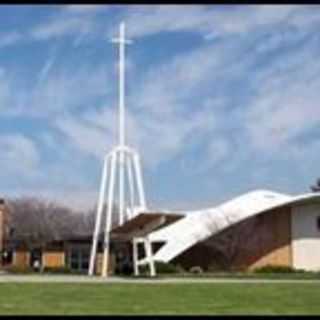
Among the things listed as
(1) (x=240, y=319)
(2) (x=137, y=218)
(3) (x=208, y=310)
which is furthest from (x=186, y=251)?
(1) (x=240, y=319)

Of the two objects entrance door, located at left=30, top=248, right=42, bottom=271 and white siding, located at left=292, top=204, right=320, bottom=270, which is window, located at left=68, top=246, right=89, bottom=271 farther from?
white siding, located at left=292, top=204, right=320, bottom=270

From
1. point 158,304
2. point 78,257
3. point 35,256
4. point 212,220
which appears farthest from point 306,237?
point 158,304

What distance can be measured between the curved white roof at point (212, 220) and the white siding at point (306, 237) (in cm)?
159

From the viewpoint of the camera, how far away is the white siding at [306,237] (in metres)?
67.9

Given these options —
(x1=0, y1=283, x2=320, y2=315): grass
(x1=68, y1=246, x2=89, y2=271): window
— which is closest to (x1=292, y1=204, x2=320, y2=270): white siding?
(x1=68, y1=246, x2=89, y2=271): window

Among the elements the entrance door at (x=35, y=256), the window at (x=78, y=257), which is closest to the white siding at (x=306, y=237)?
the window at (x=78, y=257)

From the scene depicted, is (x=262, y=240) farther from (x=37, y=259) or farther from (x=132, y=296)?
(x=132, y=296)

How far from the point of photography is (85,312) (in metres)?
15.8

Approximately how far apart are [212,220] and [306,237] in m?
7.81

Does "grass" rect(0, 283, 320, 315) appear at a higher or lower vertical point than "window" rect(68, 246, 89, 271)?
lower

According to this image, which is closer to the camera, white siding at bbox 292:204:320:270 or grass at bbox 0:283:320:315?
grass at bbox 0:283:320:315

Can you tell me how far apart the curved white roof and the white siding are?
5.23 ft

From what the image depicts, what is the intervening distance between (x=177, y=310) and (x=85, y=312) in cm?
179

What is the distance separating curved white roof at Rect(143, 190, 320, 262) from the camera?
2771 inches
